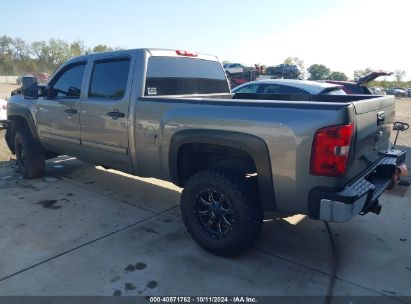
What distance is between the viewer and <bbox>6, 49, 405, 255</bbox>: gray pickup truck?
271 cm

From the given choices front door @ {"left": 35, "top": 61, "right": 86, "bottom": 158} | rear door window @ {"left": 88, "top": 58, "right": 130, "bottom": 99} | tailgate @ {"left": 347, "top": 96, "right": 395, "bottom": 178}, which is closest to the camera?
tailgate @ {"left": 347, "top": 96, "right": 395, "bottom": 178}

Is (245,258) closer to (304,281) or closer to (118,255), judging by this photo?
(304,281)

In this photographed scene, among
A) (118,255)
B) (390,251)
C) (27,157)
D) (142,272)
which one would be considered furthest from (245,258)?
(27,157)

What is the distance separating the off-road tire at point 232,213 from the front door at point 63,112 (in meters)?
2.05

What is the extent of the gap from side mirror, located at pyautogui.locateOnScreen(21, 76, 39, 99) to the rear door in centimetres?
100

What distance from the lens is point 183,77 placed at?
447cm

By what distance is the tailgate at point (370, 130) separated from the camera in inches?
111

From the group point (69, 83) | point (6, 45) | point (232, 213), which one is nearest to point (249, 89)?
point (69, 83)

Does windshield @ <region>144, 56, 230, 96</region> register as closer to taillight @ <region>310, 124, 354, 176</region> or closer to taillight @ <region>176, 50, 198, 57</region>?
taillight @ <region>176, 50, 198, 57</region>

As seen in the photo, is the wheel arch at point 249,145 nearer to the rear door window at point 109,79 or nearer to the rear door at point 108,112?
the rear door at point 108,112

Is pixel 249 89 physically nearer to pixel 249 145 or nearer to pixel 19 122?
A: pixel 19 122

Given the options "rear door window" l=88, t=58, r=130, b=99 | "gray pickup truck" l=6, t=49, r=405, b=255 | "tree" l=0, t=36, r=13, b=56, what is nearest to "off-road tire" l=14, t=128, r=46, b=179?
"gray pickup truck" l=6, t=49, r=405, b=255

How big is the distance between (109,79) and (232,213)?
2228mm

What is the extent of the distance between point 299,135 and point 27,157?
14.8 ft
